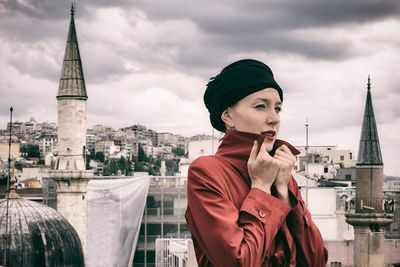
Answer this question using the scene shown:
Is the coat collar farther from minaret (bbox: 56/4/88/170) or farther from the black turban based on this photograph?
minaret (bbox: 56/4/88/170)

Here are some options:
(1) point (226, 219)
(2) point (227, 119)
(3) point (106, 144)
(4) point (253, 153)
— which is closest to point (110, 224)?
(2) point (227, 119)

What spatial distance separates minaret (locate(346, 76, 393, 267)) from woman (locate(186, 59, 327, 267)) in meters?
24.1

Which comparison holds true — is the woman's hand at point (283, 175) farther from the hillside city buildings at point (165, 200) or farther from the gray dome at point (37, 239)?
the gray dome at point (37, 239)

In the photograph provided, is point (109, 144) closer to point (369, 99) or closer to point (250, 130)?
point (369, 99)

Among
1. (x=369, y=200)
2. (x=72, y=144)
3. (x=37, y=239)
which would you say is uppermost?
(x=72, y=144)

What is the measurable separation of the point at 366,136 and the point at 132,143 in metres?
108

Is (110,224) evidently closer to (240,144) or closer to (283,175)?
(240,144)

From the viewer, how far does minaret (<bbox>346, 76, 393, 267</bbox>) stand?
88.6 feet

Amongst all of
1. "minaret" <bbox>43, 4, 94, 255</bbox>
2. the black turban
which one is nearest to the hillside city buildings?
"minaret" <bbox>43, 4, 94, 255</bbox>

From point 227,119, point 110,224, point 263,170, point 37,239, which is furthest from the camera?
point 110,224

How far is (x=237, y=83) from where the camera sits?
320 centimetres

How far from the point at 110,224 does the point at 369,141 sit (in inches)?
455

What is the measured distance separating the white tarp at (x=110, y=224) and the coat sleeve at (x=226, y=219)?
31226mm

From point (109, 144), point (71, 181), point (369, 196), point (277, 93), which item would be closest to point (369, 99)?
point (369, 196)
